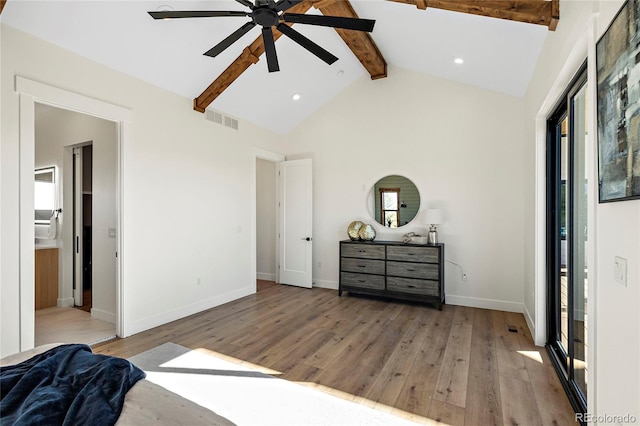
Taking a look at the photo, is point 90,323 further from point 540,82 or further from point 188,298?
point 540,82

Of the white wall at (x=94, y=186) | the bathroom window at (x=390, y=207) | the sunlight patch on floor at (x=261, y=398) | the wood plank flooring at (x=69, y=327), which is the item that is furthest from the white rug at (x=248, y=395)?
the bathroom window at (x=390, y=207)

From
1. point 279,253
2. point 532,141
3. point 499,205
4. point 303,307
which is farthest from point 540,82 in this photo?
point 279,253

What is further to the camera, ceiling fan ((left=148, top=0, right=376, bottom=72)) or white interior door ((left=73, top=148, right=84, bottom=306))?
white interior door ((left=73, top=148, right=84, bottom=306))

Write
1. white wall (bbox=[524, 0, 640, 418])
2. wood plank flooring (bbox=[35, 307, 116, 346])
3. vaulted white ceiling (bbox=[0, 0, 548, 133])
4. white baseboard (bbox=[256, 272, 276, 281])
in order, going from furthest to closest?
white baseboard (bbox=[256, 272, 276, 281]) → wood plank flooring (bbox=[35, 307, 116, 346]) → vaulted white ceiling (bbox=[0, 0, 548, 133]) → white wall (bbox=[524, 0, 640, 418])

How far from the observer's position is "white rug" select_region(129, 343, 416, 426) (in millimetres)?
2054

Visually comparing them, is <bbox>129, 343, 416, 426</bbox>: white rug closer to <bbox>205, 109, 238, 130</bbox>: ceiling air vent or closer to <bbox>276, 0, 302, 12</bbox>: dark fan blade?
<bbox>276, 0, 302, 12</bbox>: dark fan blade

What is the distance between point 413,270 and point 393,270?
299mm

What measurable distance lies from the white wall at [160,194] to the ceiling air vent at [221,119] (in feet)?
0.30

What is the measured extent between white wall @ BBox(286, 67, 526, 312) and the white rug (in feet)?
10.0

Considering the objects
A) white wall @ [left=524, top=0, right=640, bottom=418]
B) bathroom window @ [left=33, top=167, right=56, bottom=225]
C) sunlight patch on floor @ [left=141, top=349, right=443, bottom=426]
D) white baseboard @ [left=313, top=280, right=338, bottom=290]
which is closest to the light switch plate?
white wall @ [left=524, top=0, right=640, bottom=418]

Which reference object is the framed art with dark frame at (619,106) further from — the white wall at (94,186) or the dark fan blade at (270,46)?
the white wall at (94,186)

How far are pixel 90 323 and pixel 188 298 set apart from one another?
1162mm

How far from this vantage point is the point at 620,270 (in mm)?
1312

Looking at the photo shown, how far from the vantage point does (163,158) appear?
12.7 ft
